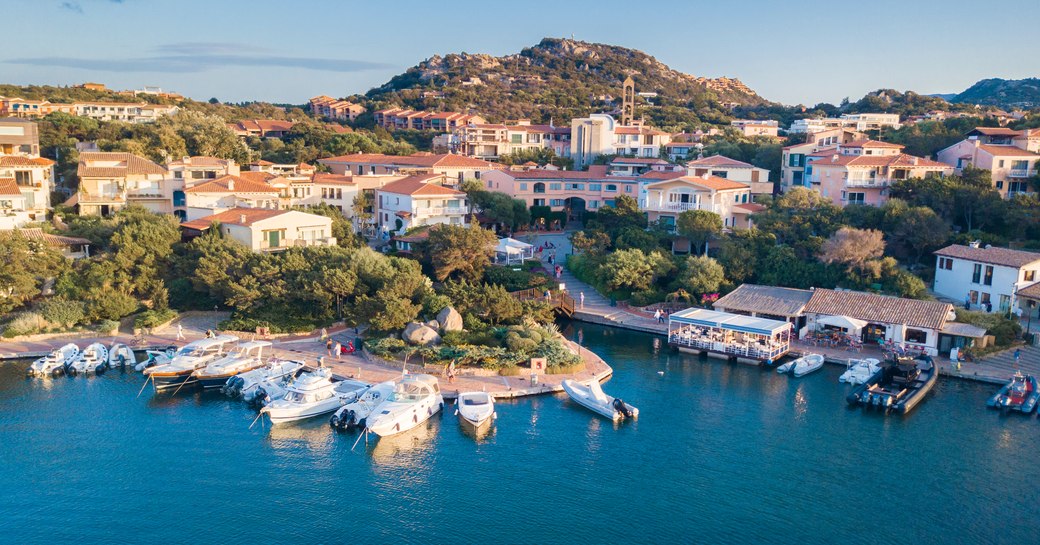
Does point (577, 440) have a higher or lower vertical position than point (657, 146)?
lower

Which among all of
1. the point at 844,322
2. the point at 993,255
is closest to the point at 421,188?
the point at 844,322

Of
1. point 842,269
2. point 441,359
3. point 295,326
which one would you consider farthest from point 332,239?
point 842,269

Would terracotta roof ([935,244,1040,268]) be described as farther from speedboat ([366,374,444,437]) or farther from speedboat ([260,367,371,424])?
speedboat ([260,367,371,424])

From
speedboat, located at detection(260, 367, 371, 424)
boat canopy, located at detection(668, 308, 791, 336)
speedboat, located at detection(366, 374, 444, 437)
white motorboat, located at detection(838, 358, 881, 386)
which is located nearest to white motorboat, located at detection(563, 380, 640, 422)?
speedboat, located at detection(366, 374, 444, 437)

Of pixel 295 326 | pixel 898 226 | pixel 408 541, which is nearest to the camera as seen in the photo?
pixel 408 541

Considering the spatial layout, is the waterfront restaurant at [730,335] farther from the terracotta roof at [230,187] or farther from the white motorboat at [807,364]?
the terracotta roof at [230,187]

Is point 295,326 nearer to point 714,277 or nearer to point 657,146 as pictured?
point 714,277
